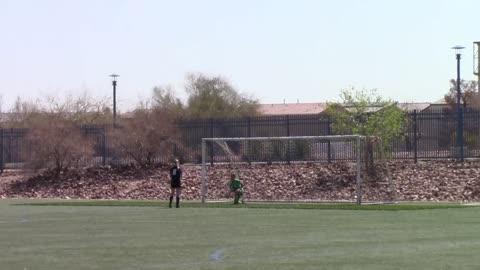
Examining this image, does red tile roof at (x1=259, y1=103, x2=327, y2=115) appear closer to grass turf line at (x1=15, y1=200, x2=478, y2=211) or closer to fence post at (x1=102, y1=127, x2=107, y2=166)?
fence post at (x1=102, y1=127, x2=107, y2=166)

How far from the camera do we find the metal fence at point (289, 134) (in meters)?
43.7

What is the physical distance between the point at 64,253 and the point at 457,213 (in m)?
13.2

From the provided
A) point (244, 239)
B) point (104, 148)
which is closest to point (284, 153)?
point (104, 148)

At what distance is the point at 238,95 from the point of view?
77.9m

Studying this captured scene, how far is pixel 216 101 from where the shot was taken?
251 ft

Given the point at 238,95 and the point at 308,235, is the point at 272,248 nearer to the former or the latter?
the point at 308,235

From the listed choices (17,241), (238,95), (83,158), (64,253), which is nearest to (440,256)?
(64,253)

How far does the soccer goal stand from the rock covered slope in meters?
0.04

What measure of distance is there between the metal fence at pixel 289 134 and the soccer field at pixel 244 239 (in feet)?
46.3

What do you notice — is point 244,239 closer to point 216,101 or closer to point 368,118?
point 368,118

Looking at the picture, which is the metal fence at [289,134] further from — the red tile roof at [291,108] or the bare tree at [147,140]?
the red tile roof at [291,108]

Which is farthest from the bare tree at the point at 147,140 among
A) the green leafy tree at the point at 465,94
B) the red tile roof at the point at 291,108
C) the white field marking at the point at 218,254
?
the red tile roof at the point at 291,108

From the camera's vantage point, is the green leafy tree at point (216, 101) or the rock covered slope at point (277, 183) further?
the green leafy tree at point (216, 101)

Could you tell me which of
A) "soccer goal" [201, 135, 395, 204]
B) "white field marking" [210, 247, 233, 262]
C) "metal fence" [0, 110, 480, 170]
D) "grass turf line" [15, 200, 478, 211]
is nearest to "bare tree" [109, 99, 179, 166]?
"metal fence" [0, 110, 480, 170]
